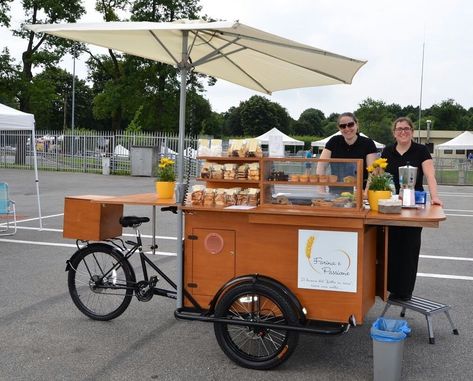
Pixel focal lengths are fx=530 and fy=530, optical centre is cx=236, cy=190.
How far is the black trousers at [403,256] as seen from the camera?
4.74m

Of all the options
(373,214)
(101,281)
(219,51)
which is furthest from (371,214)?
(101,281)

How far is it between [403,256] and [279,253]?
1359mm

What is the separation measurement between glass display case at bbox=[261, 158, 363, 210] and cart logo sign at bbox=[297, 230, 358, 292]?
0.24m

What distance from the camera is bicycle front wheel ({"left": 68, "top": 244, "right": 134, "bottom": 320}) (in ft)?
16.1

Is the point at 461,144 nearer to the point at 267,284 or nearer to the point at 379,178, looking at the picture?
the point at 379,178

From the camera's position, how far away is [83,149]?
28.1 m

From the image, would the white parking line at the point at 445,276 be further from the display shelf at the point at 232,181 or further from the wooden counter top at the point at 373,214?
the display shelf at the point at 232,181

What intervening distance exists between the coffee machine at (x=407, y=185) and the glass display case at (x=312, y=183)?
58cm

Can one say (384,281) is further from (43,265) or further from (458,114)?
(458,114)

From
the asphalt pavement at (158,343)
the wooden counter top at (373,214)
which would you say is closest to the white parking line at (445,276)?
the asphalt pavement at (158,343)

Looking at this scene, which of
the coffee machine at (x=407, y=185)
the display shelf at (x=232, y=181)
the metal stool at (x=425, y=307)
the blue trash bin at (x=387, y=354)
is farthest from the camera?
the metal stool at (x=425, y=307)

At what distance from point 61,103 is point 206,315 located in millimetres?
79514

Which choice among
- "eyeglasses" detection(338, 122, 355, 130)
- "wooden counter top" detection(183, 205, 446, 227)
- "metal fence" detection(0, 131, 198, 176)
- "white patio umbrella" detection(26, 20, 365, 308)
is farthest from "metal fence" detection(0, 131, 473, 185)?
"wooden counter top" detection(183, 205, 446, 227)

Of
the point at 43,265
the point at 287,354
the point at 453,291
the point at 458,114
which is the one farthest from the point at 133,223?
the point at 458,114
